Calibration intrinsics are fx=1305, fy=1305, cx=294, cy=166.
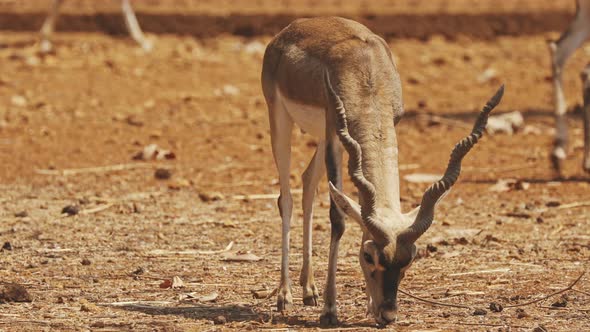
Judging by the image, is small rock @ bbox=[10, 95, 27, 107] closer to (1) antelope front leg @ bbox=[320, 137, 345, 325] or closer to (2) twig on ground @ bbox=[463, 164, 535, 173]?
(2) twig on ground @ bbox=[463, 164, 535, 173]

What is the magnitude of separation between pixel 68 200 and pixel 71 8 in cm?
1241

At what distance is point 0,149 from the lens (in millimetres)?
13672

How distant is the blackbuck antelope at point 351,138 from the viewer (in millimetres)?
6641

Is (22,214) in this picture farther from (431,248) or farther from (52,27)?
(52,27)

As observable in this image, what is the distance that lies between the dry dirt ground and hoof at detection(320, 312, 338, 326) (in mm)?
123

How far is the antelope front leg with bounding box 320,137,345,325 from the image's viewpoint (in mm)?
7113

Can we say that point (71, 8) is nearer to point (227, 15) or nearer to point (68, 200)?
point (227, 15)

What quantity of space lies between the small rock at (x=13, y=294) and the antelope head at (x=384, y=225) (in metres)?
1.98

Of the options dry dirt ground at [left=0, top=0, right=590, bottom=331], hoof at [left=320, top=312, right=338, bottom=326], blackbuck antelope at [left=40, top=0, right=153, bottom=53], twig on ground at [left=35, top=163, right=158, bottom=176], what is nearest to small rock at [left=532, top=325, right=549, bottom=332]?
dry dirt ground at [left=0, top=0, right=590, bottom=331]

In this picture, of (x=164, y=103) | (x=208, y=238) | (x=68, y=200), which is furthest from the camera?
(x=164, y=103)

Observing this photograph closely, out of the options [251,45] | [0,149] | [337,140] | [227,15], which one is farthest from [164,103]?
[337,140]

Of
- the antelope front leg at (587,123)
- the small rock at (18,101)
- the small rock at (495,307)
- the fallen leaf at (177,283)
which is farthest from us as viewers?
the small rock at (18,101)

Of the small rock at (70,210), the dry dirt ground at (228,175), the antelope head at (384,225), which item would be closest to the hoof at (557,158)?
the dry dirt ground at (228,175)

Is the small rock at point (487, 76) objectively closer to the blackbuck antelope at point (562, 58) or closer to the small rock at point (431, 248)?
the blackbuck antelope at point (562, 58)
